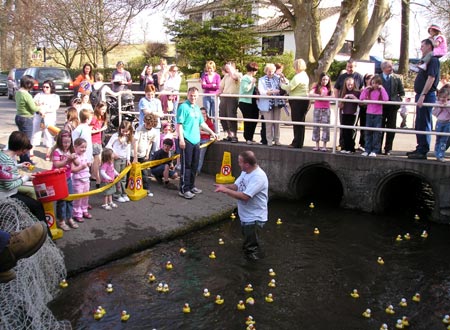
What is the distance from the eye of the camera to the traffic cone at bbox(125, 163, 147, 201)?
991 centimetres

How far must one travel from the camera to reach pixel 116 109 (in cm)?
1490

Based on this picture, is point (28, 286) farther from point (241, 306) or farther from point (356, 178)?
point (356, 178)

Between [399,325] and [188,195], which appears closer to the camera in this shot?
[399,325]

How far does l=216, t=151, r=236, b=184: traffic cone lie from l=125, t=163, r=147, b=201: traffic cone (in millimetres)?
2409

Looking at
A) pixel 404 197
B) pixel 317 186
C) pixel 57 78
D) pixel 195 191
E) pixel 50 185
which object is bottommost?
pixel 404 197

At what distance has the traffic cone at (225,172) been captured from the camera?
471 inches

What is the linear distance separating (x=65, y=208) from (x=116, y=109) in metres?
7.18

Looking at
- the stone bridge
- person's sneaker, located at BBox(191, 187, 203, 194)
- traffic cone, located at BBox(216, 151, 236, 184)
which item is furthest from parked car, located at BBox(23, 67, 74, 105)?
person's sneaker, located at BBox(191, 187, 203, 194)

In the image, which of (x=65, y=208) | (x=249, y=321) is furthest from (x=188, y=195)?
(x=249, y=321)

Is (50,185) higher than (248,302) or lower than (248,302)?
higher

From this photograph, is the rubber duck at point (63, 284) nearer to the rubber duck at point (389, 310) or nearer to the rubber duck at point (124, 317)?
the rubber duck at point (124, 317)

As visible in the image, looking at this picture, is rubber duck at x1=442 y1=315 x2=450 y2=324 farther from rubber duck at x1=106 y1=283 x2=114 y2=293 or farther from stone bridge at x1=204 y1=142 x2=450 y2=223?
stone bridge at x1=204 y1=142 x2=450 y2=223

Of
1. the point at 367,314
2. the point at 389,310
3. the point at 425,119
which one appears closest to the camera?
the point at 367,314

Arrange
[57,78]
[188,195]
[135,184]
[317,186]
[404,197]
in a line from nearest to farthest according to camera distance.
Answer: [135,184] < [188,195] < [404,197] < [317,186] < [57,78]
